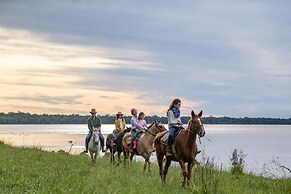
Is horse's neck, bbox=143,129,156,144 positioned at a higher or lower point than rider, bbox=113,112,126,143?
lower

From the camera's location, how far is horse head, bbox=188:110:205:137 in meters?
13.9

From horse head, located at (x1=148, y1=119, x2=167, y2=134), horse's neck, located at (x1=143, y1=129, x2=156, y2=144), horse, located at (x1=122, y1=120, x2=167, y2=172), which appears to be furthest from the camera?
horse's neck, located at (x1=143, y1=129, x2=156, y2=144)

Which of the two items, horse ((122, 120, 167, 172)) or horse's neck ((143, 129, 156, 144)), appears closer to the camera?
horse ((122, 120, 167, 172))

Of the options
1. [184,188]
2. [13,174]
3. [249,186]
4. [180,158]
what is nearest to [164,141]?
[180,158]

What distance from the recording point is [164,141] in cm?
1553

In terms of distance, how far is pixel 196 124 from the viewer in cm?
1410

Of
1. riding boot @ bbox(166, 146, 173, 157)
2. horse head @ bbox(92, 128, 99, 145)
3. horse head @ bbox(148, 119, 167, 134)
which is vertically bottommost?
riding boot @ bbox(166, 146, 173, 157)

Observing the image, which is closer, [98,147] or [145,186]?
[145,186]

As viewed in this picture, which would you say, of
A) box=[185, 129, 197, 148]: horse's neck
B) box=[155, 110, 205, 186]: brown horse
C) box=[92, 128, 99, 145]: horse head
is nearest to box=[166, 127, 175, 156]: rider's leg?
box=[155, 110, 205, 186]: brown horse

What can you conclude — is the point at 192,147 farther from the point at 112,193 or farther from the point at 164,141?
the point at 112,193

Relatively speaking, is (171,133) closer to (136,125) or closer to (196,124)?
(196,124)

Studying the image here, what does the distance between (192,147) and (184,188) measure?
1350 millimetres

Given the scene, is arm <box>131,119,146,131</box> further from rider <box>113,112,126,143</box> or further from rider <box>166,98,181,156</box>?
rider <box>166,98,181,156</box>

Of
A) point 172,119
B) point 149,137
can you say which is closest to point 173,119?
point 172,119
